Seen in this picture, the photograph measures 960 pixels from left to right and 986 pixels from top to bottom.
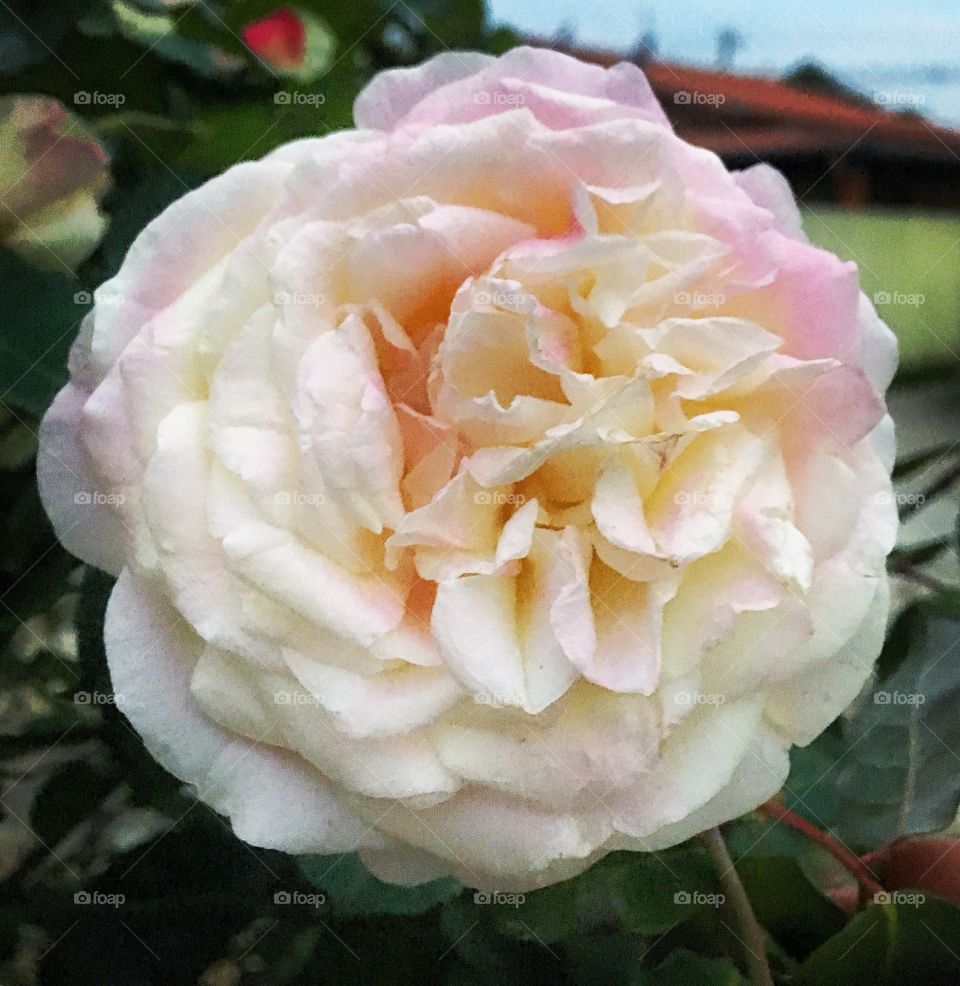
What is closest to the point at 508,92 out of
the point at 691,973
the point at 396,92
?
the point at 396,92

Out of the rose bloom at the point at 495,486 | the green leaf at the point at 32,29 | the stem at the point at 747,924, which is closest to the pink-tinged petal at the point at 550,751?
the rose bloom at the point at 495,486

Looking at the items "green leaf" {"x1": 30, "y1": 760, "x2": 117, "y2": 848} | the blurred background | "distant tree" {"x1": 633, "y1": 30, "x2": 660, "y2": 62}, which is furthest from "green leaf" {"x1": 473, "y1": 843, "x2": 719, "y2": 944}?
"distant tree" {"x1": 633, "y1": 30, "x2": 660, "y2": 62}

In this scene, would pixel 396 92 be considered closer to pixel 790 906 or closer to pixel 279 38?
pixel 279 38

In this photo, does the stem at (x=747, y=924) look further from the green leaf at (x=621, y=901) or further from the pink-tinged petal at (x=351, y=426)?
the pink-tinged petal at (x=351, y=426)

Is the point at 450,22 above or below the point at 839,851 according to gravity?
above

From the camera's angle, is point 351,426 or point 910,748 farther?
point 910,748

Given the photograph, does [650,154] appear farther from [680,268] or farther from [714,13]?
[714,13]

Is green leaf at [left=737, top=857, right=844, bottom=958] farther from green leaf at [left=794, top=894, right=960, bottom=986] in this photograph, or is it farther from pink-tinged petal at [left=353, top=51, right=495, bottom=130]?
pink-tinged petal at [left=353, top=51, right=495, bottom=130]
